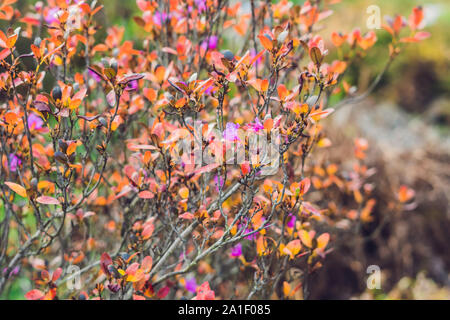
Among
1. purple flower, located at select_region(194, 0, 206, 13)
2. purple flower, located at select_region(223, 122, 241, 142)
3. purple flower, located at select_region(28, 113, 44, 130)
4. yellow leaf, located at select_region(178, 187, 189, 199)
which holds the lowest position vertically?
yellow leaf, located at select_region(178, 187, 189, 199)

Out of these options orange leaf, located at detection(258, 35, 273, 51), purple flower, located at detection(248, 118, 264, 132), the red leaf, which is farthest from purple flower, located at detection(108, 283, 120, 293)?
orange leaf, located at detection(258, 35, 273, 51)

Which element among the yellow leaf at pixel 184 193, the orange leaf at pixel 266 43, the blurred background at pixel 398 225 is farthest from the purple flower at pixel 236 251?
the blurred background at pixel 398 225

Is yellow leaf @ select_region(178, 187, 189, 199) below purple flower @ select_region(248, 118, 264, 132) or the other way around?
below

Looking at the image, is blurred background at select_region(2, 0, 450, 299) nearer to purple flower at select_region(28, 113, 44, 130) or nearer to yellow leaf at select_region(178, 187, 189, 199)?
purple flower at select_region(28, 113, 44, 130)

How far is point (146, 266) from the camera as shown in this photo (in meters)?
1.08

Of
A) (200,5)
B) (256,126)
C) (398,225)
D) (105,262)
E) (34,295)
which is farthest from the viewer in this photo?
(398,225)

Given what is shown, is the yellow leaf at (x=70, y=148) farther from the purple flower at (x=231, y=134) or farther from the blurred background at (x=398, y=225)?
the blurred background at (x=398, y=225)

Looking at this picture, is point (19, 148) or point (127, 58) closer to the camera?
point (19, 148)

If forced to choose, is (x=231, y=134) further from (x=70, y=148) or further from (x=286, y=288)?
(x=286, y=288)

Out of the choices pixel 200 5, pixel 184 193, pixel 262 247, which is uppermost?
pixel 200 5

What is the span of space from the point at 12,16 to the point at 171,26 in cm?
56

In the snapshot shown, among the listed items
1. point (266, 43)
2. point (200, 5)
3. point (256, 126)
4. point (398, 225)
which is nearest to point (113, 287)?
point (256, 126)
